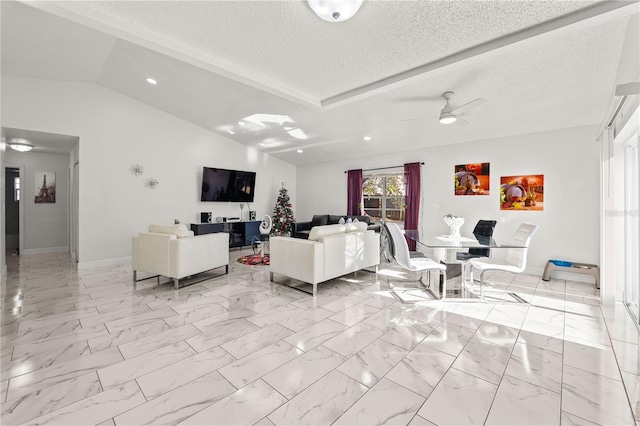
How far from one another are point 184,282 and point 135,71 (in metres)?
3.64

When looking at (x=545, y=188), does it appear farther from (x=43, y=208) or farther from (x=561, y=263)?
(x=43, y=208)

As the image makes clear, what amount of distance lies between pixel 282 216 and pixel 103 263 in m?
4.26

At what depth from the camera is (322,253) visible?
12.2ft

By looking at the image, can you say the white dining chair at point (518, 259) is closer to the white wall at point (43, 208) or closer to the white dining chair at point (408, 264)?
the white dining chair at point (408, 264)

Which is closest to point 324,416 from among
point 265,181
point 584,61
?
point 584,61

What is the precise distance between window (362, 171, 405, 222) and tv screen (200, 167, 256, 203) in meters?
3.23

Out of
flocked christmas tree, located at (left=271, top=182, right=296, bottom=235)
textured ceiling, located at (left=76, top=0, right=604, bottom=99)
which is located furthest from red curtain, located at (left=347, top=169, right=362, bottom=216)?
textured ceiling, located at (left=76, top=0, right=604, bottom=99)

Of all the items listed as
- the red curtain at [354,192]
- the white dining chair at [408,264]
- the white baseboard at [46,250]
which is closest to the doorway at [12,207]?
the white baseboard at [46,250]

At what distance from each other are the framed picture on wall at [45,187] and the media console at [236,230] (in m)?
3.74

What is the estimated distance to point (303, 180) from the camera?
8.99 m

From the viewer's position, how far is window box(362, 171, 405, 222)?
23.3 feet

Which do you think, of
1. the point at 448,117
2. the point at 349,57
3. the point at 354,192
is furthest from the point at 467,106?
the point at 354,192

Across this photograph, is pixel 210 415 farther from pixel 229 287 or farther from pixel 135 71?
pixel 135 71

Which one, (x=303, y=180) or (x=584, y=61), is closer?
(x=584, y=61)
